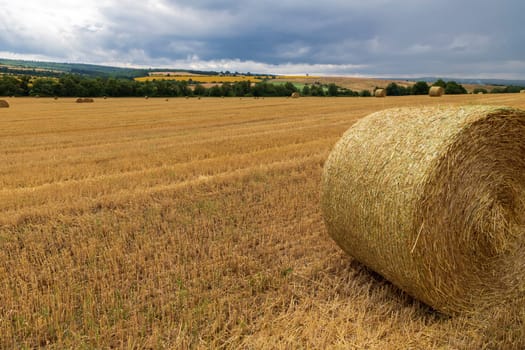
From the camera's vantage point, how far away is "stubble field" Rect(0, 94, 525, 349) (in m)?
3.09

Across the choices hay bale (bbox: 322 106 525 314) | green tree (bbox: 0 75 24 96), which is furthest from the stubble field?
green tree (bbox: 0 75 24 96)

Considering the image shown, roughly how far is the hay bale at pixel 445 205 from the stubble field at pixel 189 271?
15.1 inches

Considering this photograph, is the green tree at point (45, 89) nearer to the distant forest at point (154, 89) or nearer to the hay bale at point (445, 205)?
the distant forest at point (154, 89)

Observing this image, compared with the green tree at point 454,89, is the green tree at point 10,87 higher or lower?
lower

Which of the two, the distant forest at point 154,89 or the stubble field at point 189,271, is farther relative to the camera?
the distant forest at point 154,89

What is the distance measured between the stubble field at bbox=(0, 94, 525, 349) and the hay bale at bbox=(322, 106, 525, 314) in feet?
1.26

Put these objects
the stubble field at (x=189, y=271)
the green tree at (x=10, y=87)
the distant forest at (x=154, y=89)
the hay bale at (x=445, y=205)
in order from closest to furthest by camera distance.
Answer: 1. the stubble field at (x=189, y=271)
2. the hay bale at (x=445, y=205)
3. the green tree at (x=10, y=87)
4. the distant forest at (x=154, y=89)

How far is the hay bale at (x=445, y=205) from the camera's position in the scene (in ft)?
10.7

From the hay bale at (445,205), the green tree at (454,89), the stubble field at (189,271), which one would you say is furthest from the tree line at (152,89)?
the hay bale at (445,205)

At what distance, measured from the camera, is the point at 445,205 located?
11.0ft

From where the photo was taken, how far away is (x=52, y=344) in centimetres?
297

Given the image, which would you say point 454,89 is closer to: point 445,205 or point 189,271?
point 445,205

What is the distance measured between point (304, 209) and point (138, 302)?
318 cm

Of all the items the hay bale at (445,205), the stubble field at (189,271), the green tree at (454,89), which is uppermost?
the green tree at (454,89)
